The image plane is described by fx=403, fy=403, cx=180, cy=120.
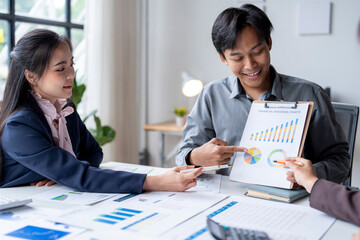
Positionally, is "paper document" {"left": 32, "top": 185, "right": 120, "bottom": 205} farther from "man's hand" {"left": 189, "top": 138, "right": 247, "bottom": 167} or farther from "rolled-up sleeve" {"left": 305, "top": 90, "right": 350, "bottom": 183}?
"rolled-up sleeve" {"left": 305, "top": 90, "right": 350, "bottom": 183}

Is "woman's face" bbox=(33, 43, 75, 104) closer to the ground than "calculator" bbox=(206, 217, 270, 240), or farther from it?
farther from it

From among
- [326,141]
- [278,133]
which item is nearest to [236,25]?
[278,133]

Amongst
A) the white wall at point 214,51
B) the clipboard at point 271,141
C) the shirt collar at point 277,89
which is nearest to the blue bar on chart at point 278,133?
the clipboard at point 271,141

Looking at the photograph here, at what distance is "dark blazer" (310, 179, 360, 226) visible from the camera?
44.0 inches

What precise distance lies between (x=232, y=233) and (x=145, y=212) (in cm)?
31

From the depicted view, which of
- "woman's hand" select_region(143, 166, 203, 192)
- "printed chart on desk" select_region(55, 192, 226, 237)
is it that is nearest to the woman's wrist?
"printed chart on desk" select_region(55, 192, 226, 237)

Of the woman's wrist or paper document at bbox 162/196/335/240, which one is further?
the woman's wrist

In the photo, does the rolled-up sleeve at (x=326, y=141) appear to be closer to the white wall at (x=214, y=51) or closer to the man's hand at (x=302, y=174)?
the man's hand at (x=302, y=174)

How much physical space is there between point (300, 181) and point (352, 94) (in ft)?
7.41

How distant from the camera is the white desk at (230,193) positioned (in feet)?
3.50

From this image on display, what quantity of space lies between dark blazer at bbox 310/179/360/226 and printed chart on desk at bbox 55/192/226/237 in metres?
0.31

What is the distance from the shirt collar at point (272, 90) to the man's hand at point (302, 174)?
1.40ft

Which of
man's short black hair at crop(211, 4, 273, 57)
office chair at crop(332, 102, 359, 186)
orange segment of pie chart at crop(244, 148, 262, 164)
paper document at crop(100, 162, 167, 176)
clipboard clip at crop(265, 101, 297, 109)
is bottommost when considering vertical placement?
paper document at crop(100, 162, 167, 176)

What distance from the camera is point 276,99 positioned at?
5.66 ft
